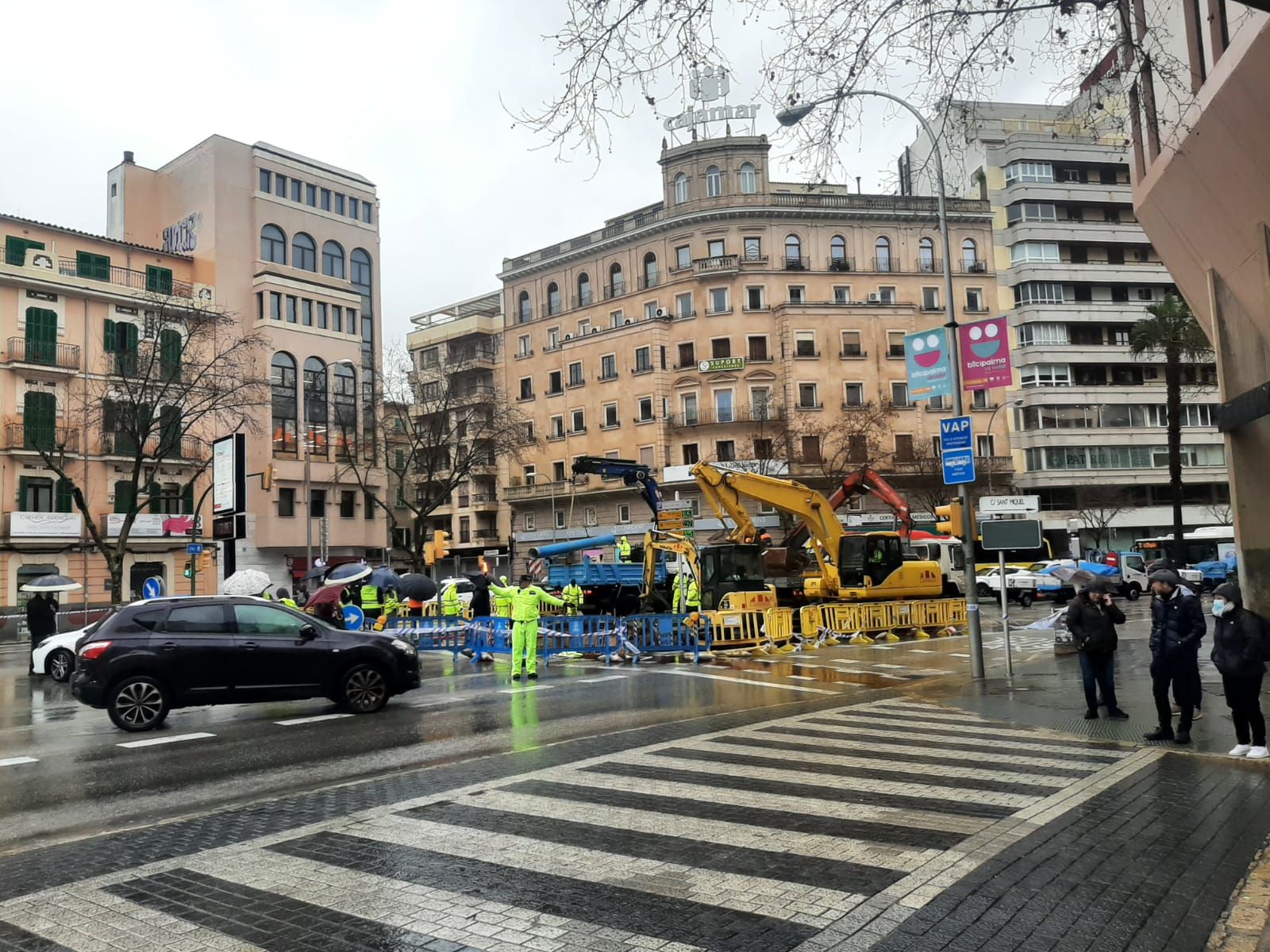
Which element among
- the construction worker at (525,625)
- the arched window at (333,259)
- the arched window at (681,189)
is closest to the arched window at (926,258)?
the arched window at (681,189)

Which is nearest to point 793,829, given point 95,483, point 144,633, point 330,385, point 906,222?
point 144,633

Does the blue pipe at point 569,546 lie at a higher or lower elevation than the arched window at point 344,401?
lower

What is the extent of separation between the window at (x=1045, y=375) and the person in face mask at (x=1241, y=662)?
184 ft

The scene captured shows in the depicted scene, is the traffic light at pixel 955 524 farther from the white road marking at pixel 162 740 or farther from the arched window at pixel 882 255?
the arched window at pixel 882 255

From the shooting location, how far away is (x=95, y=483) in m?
42.6

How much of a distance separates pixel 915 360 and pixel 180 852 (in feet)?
44.0

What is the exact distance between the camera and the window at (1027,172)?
204 ft

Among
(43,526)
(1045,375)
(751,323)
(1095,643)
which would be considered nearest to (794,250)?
(751,323)

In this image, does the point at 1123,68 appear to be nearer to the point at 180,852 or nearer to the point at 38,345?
the point at 180,852

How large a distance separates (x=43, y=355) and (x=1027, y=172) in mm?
56086

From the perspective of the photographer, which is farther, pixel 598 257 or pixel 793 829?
pixel 598 257

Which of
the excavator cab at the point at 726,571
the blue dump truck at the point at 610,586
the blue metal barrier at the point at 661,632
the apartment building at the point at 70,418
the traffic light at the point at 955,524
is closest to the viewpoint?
the traffic light at the point at 955,524

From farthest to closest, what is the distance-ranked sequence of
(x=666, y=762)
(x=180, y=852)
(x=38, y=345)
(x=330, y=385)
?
(x=330, y=385) → (x=38, y=345) → (x=666, y=762) → (x=180, y=852)

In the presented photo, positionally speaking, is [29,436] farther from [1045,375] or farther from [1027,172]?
[1027,172]
